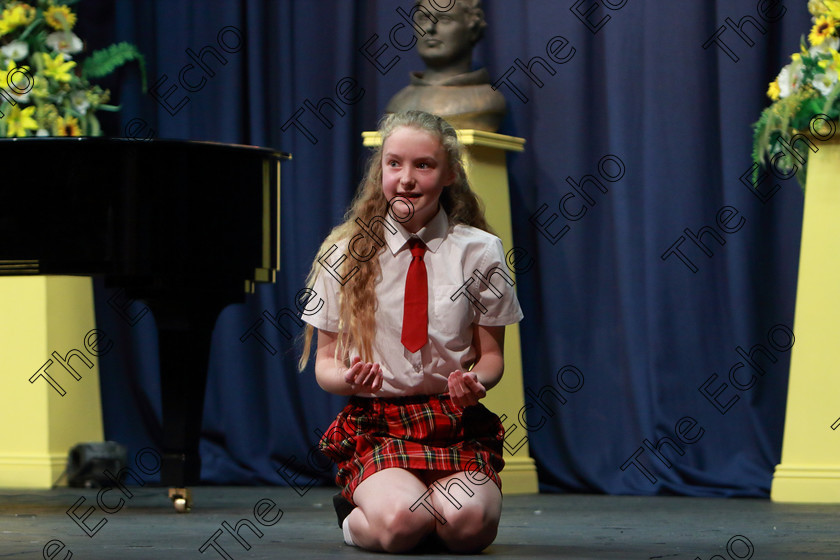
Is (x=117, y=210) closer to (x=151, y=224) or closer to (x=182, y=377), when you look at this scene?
(x=151, y=224)

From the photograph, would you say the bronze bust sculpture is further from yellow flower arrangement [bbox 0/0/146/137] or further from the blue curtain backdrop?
yellow flower arrangement [bbox 0/0/146/137]

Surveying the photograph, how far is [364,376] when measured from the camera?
2.13m

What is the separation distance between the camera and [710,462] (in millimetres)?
4105

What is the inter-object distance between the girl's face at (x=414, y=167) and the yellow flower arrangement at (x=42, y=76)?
95.2 inches

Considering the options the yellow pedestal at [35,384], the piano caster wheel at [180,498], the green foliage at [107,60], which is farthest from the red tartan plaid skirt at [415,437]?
the green foliage at [107,60]

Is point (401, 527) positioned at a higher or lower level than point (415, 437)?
lower

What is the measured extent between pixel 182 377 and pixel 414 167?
121cm

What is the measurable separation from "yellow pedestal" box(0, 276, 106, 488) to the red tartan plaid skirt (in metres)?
2.38

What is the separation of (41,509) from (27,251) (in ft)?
2.63

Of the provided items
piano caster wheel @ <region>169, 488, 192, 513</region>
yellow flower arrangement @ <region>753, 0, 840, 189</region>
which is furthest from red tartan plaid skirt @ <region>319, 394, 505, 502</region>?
yellow flower arrangement @ <region>753, 0, 840, 189</region>

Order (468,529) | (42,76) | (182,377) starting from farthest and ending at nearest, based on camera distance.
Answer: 1. (42,76)
2. (182,377)
3. (468,529)

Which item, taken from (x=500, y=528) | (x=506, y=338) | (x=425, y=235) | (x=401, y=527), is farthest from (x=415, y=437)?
(x=506, y=338)

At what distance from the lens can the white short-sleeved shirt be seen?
92.0 inches

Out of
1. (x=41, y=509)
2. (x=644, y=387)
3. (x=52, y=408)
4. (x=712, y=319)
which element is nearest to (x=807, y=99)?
(x=712, y=319)
